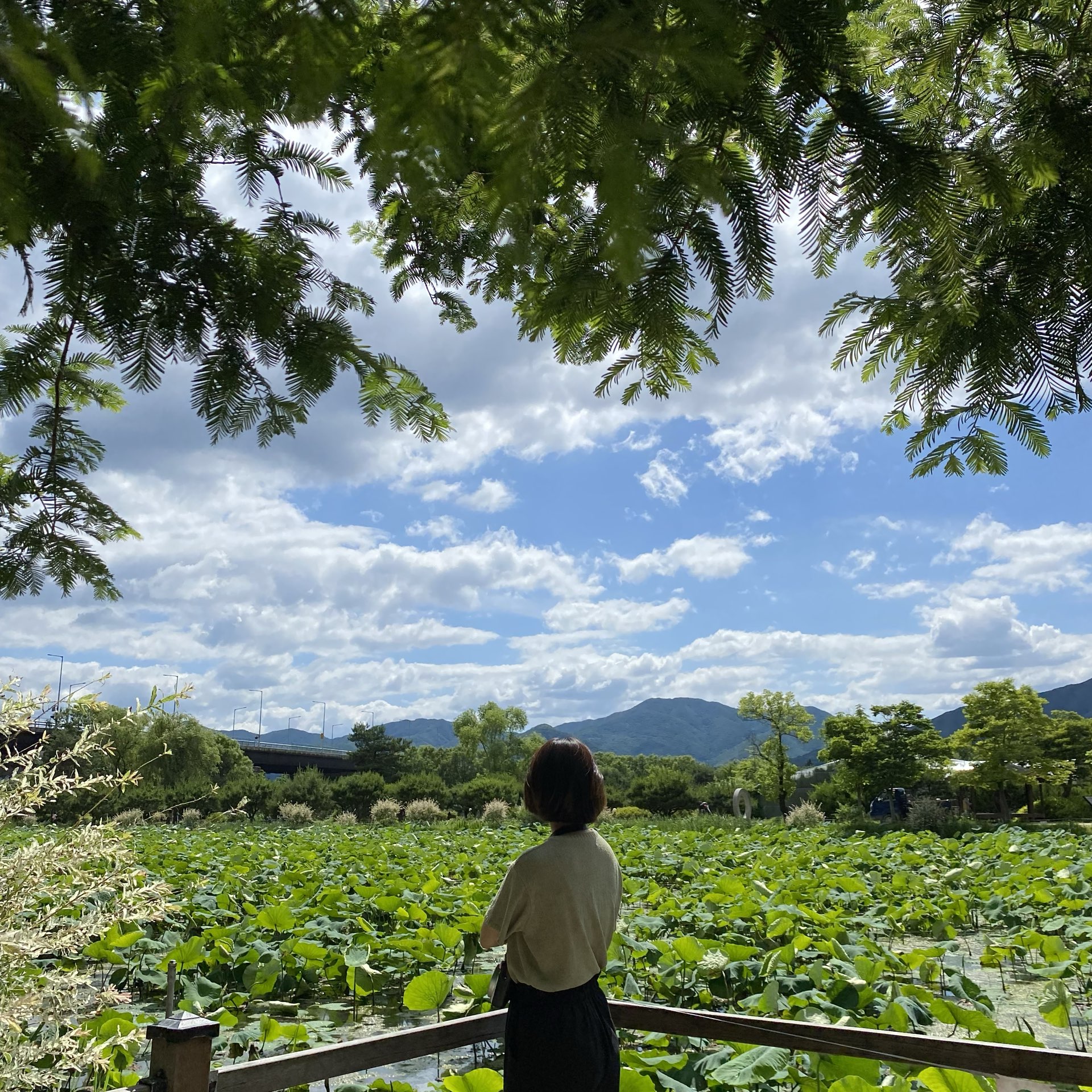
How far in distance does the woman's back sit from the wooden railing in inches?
15.5

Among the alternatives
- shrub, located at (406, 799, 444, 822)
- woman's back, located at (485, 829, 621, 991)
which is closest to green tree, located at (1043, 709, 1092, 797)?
shrub, located at (406, 799, 444, 822)

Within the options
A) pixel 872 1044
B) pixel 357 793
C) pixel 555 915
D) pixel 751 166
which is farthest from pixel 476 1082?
pixel 357 793

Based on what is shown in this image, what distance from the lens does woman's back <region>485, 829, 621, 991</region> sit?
6.07 ft

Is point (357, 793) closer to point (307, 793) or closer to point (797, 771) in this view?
point (307, 793)

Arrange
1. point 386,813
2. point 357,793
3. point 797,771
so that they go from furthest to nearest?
point 797,771 → point 357,793 → point 386,813

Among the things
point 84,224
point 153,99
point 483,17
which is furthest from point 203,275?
point 483,17

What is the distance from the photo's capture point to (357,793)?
87.2 ft

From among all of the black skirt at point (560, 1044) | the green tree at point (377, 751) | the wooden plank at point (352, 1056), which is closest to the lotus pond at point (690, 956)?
the wooden plank at point (352, 1056)

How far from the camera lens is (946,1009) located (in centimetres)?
240

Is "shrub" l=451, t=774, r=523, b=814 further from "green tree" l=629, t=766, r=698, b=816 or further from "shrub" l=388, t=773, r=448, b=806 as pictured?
"green tree" l=629, t=766, r=698, b=816

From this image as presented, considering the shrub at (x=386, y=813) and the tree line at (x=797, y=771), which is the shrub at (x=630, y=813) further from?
Result: the shrub at (x=386, y=813)

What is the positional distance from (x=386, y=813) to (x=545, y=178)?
2172 centimetres

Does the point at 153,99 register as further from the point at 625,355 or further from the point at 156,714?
the point at 156,714

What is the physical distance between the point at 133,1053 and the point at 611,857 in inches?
78.2
